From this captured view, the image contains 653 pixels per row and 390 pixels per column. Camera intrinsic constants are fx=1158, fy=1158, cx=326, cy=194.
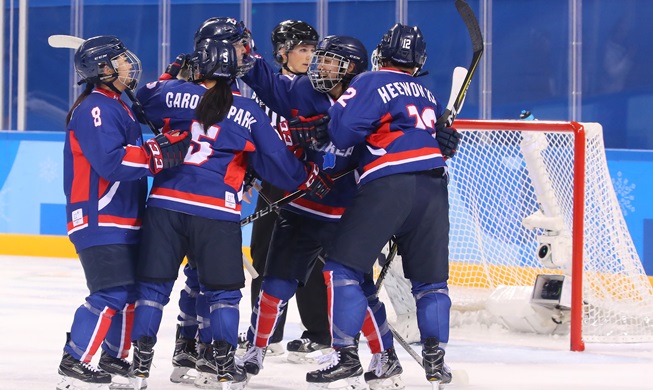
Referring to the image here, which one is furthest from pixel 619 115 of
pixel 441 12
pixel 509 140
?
pixel 509 140

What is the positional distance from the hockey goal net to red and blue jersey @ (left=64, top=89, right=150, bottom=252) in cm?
145

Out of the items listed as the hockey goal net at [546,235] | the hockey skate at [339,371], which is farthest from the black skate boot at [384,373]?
the hockey goal net at [546,235]

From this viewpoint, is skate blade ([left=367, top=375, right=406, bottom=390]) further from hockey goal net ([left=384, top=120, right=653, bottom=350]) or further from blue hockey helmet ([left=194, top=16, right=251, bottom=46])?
blue hockey helmet ([left=194, top=16, right=251, bottom=46])

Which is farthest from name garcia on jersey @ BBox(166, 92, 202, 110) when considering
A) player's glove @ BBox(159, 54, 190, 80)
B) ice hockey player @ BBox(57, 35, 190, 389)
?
player's glove @ BBox(159, 54, 190, 80)

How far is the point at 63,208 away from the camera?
6.61 m

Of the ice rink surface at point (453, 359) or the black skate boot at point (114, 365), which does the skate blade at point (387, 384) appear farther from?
the black skate boot at point (114, 365)

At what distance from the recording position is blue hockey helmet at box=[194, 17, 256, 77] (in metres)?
3.20

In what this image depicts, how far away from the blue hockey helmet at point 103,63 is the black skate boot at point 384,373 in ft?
3.38

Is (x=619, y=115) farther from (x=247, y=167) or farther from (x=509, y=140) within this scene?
(x=247, y=167)

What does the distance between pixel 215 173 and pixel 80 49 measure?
1.62ft

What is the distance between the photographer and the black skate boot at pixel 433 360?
3.05 meters

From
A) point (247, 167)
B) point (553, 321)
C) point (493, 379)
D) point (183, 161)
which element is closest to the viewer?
point (183, 161)

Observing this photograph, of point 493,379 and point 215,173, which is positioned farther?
point 493,379

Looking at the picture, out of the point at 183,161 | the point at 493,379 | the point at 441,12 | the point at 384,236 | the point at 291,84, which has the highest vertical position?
the point at 441,12
